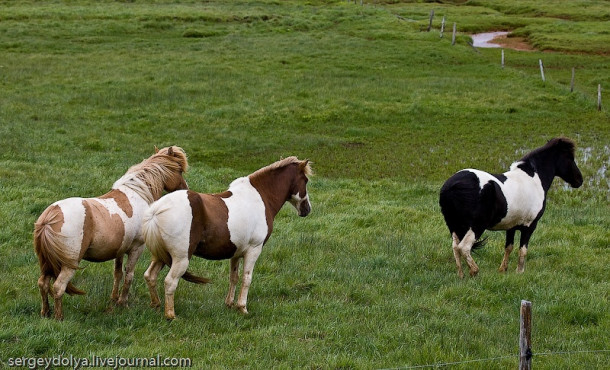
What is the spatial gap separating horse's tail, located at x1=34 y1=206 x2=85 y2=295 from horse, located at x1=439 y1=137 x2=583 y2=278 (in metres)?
5.87

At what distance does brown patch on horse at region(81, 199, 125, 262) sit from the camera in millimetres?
7504

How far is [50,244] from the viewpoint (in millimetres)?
7145

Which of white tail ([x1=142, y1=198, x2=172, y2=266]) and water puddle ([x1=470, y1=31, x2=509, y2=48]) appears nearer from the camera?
white tail ([x1=142, y1=198, x2=172, y2=266])

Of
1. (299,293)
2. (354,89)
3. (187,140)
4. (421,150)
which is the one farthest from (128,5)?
(299,293)

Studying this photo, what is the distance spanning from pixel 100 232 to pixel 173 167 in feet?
5.62

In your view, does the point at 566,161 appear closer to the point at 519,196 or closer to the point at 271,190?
the point at 519,196

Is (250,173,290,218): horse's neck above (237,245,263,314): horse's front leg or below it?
above

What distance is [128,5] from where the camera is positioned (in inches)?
2186


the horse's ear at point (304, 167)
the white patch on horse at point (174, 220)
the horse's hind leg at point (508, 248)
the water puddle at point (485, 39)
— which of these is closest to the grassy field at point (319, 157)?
A: the horse's hind leg at point (508, 248)

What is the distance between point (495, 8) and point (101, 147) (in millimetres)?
62281

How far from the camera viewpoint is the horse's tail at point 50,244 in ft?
23.5

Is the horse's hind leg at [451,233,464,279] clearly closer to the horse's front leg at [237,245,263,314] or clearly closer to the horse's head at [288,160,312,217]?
the horse's head at [288,160,312,217]

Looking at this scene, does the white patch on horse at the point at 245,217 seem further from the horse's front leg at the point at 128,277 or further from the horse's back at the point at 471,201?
the horse's back at the point at 471,201

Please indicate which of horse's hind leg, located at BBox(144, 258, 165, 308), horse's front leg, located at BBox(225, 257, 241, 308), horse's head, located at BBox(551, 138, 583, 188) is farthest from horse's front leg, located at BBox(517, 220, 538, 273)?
horse's hind leg, located at BBox(144, 258, 165, 308)
